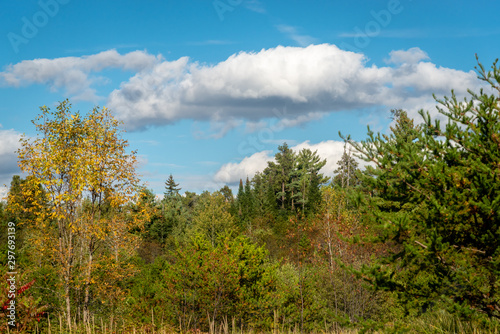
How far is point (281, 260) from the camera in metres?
19.8

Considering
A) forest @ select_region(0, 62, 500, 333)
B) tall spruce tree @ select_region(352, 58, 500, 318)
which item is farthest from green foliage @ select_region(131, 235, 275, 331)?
Answer: tall spruce tree @ select_region(352, 58, 500, 318)

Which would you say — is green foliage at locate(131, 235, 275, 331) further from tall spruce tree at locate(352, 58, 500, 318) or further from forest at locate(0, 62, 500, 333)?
tall spruce tree at locate(352, 58, 500, 318)

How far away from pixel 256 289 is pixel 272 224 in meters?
43.1

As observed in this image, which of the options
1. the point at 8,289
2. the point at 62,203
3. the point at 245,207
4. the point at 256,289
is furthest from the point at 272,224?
the point at 8,289

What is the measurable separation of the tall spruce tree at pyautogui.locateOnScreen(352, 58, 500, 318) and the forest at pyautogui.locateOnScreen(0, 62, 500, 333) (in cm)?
3

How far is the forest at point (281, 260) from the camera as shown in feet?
19.9

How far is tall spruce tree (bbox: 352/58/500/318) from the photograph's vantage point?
5742 mm

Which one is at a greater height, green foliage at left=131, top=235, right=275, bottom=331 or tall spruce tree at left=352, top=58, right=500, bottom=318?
tall spruce tree at left=352, top=58, right=500, bottom=318

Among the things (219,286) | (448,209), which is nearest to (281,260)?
(219,286)

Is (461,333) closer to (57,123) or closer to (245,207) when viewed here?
(57,123)

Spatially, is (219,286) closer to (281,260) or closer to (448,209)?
(281,260)

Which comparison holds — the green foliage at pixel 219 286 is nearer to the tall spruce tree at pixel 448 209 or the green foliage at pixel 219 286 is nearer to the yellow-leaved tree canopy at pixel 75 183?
the yellow-leaved tree canopy at pixel 75 183

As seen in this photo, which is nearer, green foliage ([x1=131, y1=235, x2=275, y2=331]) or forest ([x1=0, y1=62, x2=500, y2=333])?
forest ([x1=0, y1=62, x2=500, y2=333])

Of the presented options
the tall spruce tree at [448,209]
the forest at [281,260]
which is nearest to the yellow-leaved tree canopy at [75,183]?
the forest at [281,260]
